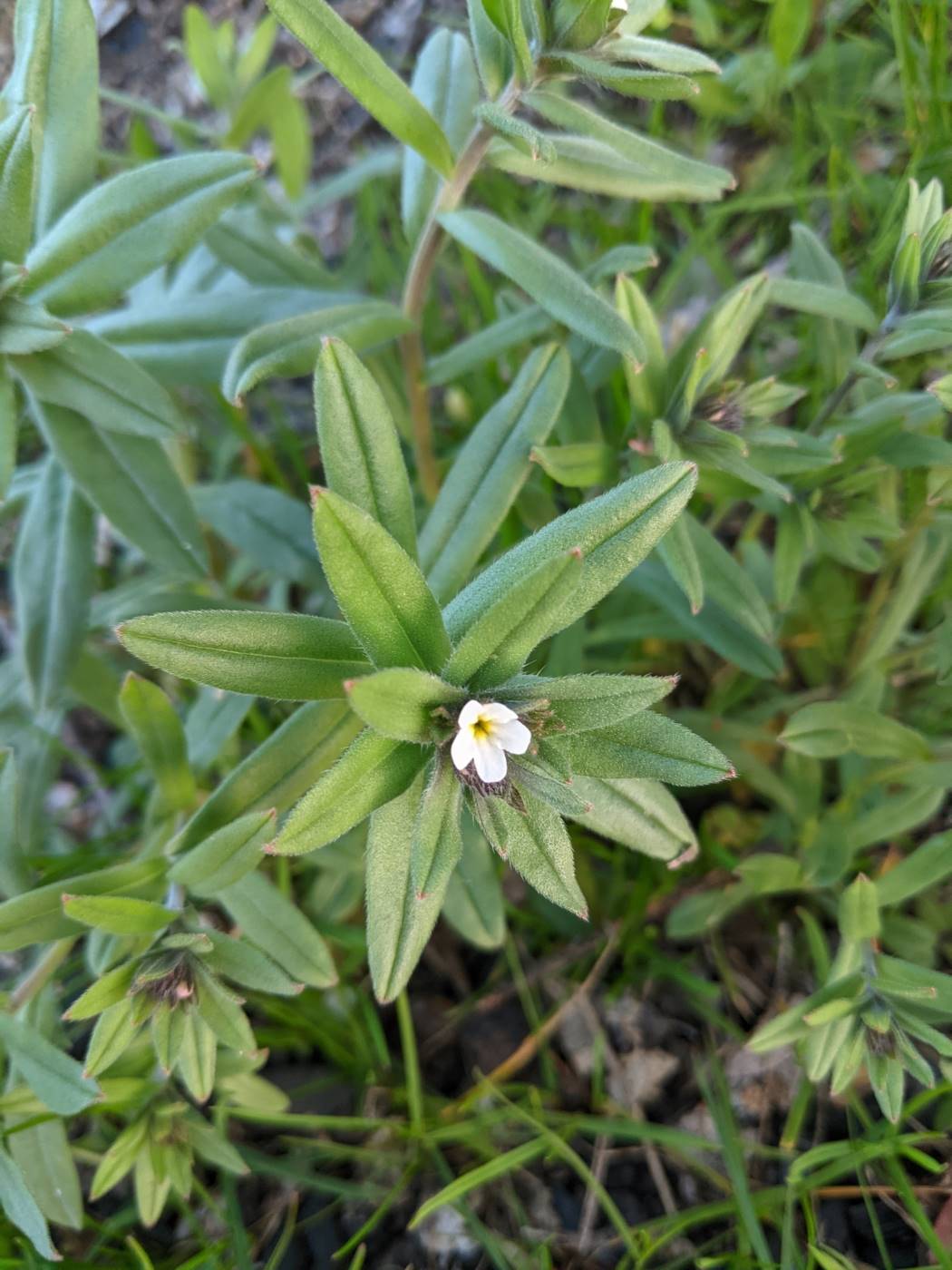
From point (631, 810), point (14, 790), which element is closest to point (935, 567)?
point (631, 810)

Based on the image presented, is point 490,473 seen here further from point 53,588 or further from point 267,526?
point 53,588

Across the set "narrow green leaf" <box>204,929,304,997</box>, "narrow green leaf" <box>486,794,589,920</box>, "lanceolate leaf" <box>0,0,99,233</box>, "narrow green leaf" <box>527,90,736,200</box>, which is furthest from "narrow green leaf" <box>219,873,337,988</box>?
"narrow green leaf" <box>527,90,736,200</box>

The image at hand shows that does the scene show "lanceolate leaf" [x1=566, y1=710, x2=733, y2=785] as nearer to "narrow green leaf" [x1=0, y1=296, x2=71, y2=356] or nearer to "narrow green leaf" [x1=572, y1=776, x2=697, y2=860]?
"narrow green leaf" [x1=572, y1=776, x2=697, y2=860]

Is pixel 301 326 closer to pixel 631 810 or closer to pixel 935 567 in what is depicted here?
pixel 631 810

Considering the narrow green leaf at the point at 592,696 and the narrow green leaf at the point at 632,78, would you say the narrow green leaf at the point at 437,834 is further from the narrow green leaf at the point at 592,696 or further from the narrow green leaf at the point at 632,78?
the narrow green leaf at the point at 632,78

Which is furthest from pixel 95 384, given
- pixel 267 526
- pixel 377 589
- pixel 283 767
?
pixel 377 589

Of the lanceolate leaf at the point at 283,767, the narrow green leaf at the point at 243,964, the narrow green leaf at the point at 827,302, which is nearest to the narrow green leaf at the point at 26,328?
the lanceolate leaf at the point at 283,767
